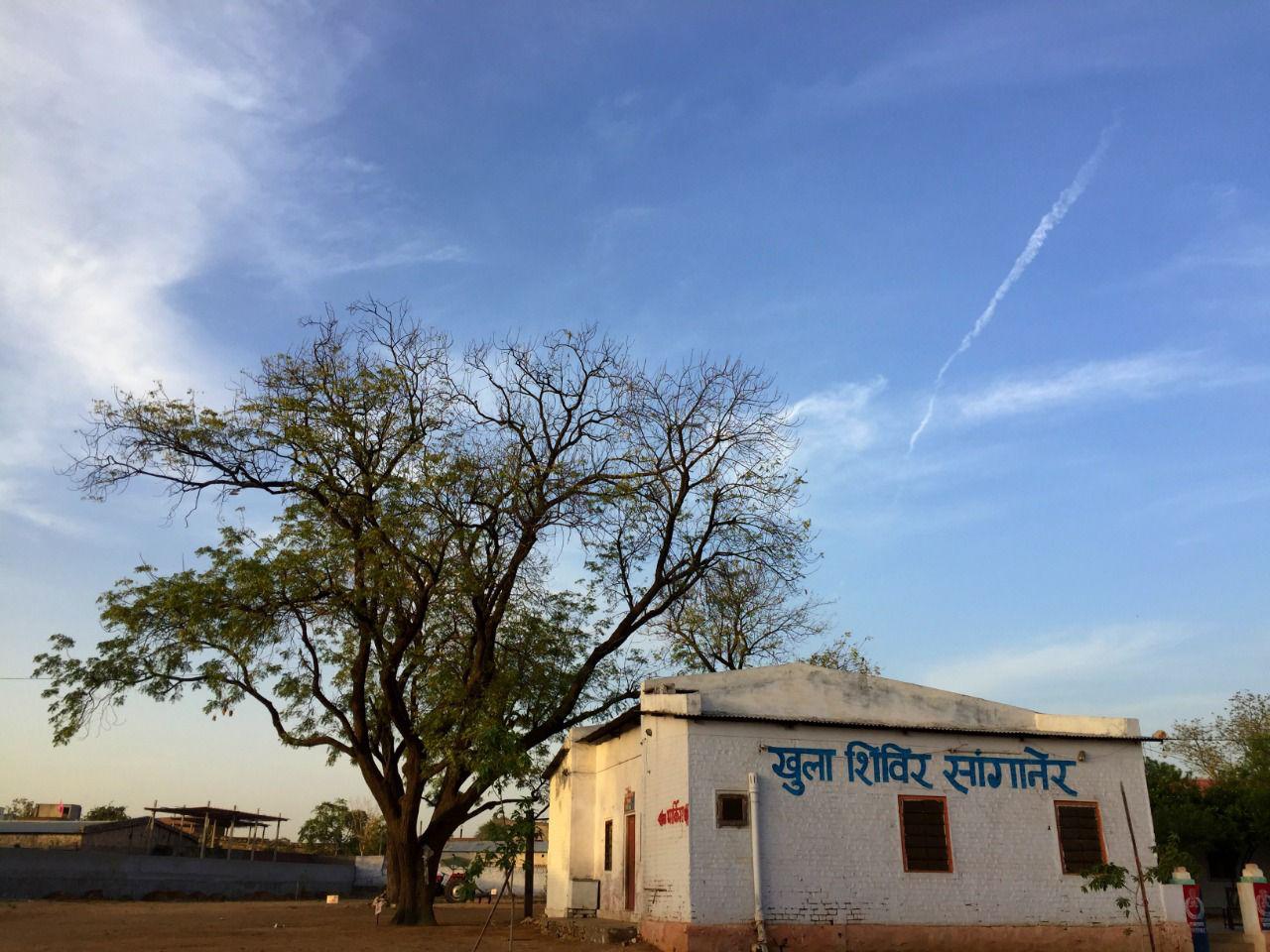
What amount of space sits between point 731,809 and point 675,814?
946mm

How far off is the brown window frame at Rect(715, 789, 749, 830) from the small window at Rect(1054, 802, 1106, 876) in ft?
19.7

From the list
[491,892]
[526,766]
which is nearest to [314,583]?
[526,766]

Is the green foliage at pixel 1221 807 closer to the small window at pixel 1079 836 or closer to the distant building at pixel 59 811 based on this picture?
the small window at pixel 1079 836

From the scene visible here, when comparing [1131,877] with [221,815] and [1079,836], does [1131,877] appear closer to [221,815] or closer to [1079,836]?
[1079,836]

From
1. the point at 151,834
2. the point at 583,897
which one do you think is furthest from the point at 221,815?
the point at 583,897

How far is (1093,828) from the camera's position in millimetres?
17594

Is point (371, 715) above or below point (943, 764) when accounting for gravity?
above

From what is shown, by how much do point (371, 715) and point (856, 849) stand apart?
1373cm

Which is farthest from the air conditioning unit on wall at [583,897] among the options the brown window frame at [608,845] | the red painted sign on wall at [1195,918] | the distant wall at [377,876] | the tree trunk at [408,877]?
the distant wall at [377,876]

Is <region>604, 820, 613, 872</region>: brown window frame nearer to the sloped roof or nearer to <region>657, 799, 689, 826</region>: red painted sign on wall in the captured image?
<region>657, 799, 689, 826</region>: red painted sign on wall

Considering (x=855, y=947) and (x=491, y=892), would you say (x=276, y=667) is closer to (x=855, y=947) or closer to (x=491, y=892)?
(x=855, y=947)

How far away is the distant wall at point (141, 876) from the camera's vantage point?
32.4 meters

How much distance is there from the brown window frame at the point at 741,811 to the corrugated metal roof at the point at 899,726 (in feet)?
3.92

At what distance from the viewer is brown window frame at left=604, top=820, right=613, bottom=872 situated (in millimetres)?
19938
